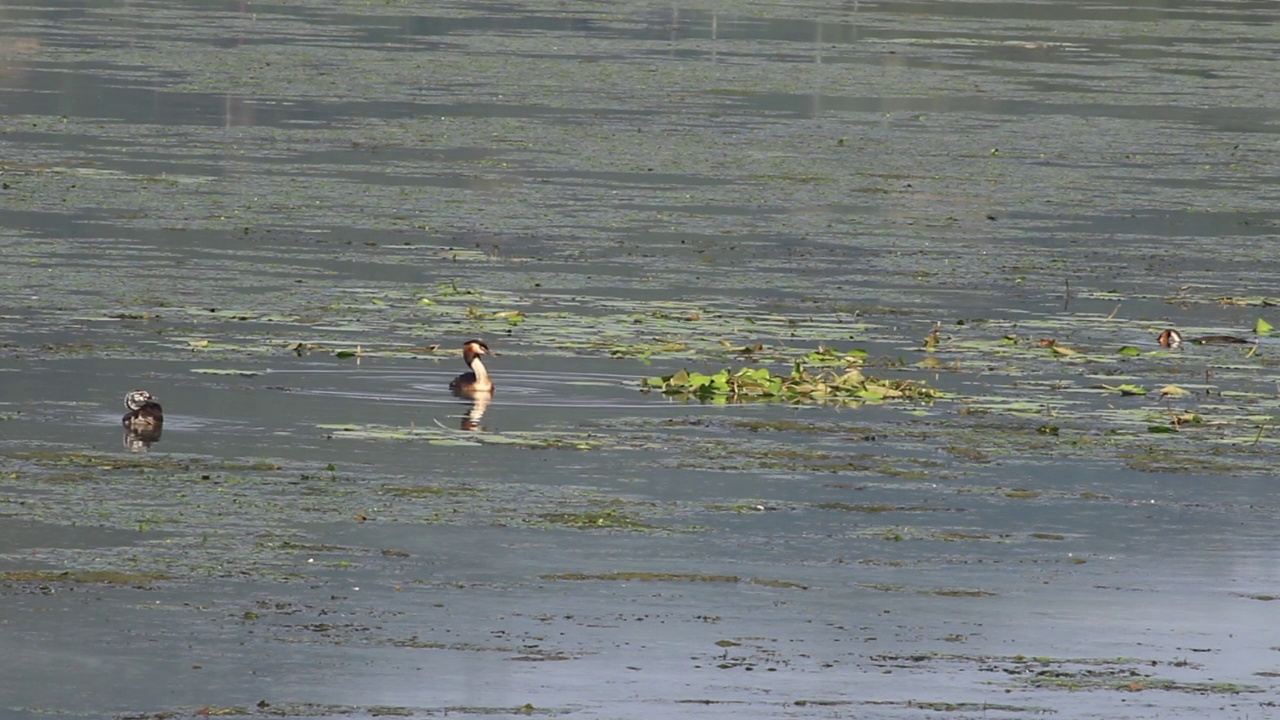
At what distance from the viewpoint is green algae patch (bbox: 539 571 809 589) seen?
31.3ft

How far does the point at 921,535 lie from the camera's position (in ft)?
34.4

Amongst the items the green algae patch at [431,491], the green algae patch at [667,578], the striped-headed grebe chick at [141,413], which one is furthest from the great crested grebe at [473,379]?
the green algae patch at [667,578]

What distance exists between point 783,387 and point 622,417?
1124 millimetres

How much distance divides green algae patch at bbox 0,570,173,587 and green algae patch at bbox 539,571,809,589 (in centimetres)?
137

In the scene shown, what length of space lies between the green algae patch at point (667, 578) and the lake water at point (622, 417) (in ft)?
0.07

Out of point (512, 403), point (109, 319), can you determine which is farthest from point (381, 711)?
point (109, 319)

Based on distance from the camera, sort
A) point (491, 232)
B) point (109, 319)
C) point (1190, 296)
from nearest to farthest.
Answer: point (109, 319)
point (1190, 296)
point (491, 232)

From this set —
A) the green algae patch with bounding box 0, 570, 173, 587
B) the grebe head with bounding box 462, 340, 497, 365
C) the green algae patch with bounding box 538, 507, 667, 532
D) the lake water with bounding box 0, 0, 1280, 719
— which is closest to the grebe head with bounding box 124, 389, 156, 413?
the lake water with bounding box 0, 0, 1280, 719

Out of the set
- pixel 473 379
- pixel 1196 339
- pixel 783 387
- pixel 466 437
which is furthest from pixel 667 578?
pixel 1196 339

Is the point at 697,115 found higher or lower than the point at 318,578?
higher

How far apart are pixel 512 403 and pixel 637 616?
4.30 metres

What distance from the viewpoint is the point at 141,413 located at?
11953mm

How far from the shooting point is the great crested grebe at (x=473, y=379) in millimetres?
13328

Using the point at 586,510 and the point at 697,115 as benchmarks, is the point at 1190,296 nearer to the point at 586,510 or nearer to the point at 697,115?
the point at 586,510
